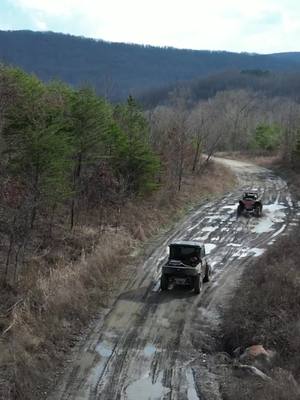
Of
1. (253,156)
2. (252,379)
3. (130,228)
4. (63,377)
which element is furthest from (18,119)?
(253,156)

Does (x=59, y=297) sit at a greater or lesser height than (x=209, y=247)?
greater

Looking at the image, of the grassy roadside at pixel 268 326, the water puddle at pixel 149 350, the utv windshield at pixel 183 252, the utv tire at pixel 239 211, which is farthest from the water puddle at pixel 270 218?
the water puddle at pixel 149 350

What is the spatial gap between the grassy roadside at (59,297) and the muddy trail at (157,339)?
0.61 m

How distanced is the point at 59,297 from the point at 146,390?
19.1 ft

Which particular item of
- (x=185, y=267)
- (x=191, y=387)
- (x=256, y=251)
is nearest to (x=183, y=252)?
(x=185, y=267)

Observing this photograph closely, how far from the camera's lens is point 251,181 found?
186 feet

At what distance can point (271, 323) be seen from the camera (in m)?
16.5

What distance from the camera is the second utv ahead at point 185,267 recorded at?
2112 centimetres

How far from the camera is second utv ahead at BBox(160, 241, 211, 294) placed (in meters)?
21.1

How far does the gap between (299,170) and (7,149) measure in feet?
140

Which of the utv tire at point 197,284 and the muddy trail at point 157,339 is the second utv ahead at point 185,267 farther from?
the muddy trail at point 157,339

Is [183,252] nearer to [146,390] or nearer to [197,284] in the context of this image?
[197,284]

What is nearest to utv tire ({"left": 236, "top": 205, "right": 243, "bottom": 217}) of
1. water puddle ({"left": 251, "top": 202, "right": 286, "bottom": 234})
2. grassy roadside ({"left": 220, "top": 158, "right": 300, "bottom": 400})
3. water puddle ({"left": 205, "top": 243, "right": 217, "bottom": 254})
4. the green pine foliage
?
water puddle ({"left": 251, "top": 202, "right": 286, "bottom": 234})

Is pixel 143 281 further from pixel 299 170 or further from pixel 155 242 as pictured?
pixel 299 170
